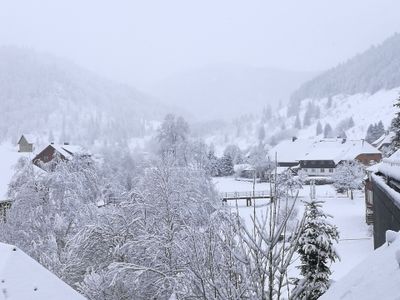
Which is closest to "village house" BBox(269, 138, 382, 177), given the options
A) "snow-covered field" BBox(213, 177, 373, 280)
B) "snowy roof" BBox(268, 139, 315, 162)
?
"snowy roof" BBox(268, 139, 315, 162)

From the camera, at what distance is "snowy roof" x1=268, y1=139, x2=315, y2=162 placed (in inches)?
3932

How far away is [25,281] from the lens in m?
9.23

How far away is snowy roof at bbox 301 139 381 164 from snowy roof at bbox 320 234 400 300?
84.1 m

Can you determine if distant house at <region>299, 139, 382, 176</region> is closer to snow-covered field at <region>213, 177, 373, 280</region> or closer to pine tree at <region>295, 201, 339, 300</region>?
snow-covered field at <region>213, 177, 373, 280</region>

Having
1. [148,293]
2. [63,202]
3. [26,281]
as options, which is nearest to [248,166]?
[63,202]

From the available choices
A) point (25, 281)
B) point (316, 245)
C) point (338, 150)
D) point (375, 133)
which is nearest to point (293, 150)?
point (338, 150)

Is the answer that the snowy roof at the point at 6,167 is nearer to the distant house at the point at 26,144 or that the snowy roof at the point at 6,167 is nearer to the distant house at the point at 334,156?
the distant house at the point at 26,144

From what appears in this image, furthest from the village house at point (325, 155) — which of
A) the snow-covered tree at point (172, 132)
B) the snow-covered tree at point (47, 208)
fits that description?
the snow-covered tree at point (47, 208)

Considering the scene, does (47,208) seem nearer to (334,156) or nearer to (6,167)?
(6,167)

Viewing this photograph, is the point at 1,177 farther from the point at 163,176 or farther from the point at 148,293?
the point at 148,293

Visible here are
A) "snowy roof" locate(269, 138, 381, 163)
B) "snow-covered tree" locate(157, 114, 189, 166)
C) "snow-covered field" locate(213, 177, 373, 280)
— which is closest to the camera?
"snow-covered field" locate(213, 177, 373, 280)

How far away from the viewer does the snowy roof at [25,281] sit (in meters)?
8.98

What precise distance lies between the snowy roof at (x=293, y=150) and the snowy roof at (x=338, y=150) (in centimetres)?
248

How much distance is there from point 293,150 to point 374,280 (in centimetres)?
10101
